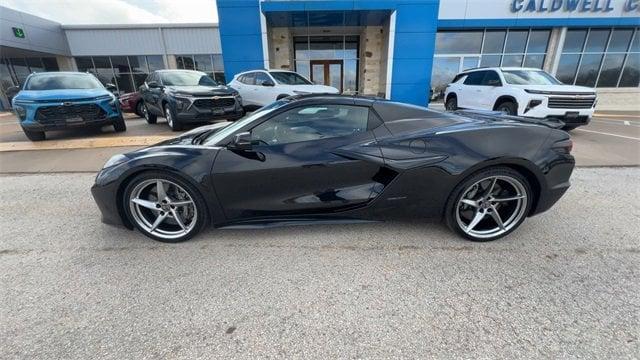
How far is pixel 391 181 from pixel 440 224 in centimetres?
90

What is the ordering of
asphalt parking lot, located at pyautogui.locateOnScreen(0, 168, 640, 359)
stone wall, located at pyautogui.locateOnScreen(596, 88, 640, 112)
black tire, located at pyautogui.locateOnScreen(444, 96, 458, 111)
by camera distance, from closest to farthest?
asphalt parking lot, located at pyautogui.locateOnScreen(0, 168, 640, 359) → black tire, located at pyautogui.locateOnScreen(444, 96, 458, 111) → stone wall, located at pyautogui.locateOnScreen(596, 88, 640, 112)

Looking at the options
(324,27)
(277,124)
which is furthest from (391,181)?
(324,27)

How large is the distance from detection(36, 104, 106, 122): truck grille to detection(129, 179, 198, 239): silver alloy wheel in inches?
232

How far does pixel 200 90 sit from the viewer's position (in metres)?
7.54

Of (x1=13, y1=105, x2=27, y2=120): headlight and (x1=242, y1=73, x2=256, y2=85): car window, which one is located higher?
(x1=242, y1=73, x2=256, y2=85): car window

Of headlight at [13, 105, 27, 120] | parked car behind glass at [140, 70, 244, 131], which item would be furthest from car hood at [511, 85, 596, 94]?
headlight at [13, 105, 27, 120]

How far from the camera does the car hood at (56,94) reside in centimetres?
645

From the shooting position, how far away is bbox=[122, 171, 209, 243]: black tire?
2502 mm

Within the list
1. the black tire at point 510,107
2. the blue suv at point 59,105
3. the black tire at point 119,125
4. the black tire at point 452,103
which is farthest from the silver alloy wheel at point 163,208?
the black tire at point 452,103

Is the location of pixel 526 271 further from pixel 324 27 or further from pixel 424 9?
pixel 324 27

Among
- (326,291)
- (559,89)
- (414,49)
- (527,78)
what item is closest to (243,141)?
(326,291)

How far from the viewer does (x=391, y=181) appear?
2.42 m

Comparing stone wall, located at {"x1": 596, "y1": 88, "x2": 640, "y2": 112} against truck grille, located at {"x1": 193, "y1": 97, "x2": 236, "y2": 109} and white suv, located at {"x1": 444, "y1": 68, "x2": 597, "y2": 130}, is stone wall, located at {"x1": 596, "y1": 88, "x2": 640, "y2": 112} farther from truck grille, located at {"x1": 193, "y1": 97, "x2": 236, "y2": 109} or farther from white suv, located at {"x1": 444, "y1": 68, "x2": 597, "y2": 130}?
truck grille, located at {"x1": 193, "y1": 97, "x2": 236, "y2": 109}

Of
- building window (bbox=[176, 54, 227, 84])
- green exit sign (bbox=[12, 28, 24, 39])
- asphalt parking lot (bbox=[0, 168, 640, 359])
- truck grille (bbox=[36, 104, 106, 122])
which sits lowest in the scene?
asphalt parking lot (bbox=[0, 168, 640, 359])
